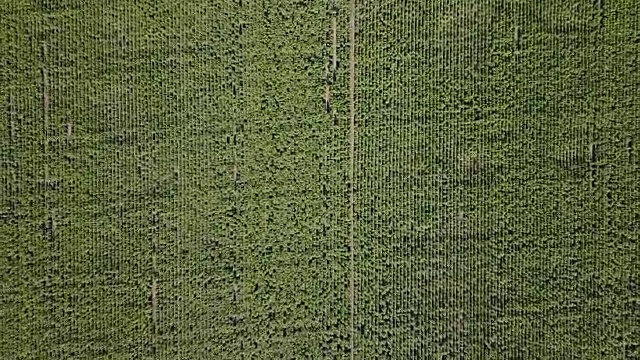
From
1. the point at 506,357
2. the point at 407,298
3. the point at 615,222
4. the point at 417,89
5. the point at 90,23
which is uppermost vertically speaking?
the point at 90,23

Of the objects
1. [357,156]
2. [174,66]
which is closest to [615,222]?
[357,156]

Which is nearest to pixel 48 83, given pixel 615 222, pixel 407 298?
pixel 407 298

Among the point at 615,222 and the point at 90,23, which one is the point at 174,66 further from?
the point at 615,222

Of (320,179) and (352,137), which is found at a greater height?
(352,137)

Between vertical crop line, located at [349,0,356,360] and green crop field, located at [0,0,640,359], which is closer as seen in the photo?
green crop field, located at [0,0,640,359]

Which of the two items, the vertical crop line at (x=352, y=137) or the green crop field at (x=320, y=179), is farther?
the vertical crop line at (x=352, y=137)

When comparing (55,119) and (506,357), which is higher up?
(55,119)

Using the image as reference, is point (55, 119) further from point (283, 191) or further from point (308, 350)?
point (308, 350)
